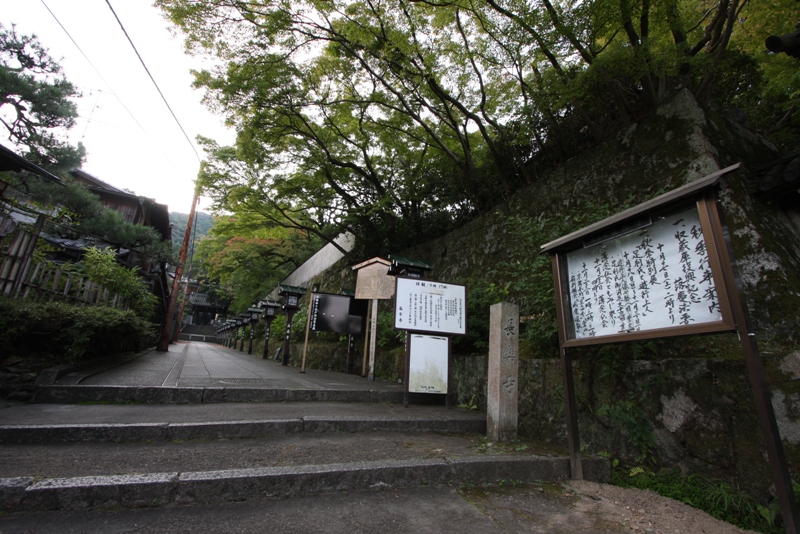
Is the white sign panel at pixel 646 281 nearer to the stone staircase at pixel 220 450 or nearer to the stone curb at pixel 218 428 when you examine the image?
the stone staircase at pixel 220 450

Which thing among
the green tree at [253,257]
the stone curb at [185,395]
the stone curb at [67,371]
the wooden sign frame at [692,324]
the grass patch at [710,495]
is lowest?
the grass patch at [710,495]

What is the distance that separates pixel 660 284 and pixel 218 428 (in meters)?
4.04

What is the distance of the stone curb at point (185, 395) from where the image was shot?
3961 millimetres

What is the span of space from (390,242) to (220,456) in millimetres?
10682

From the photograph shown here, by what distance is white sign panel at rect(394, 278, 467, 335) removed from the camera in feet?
17.6

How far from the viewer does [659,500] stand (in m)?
2.83

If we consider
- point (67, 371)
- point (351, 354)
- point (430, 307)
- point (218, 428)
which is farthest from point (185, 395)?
point (351, 354)

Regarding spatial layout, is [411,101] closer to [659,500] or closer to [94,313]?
[94,313]

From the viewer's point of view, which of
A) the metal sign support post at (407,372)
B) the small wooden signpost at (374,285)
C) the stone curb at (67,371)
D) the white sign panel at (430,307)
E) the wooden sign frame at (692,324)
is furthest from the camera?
the small wooden signpost at (374,285)

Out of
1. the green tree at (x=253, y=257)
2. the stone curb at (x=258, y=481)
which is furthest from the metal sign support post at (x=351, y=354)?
the green tree at (x=253, y=257)

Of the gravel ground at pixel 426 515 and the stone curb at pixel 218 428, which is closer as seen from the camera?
the gravel ground at pixel 426 515

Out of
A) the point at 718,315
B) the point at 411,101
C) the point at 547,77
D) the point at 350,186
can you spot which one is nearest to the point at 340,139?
the point at 350,186

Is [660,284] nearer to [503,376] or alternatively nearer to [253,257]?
[503,376]

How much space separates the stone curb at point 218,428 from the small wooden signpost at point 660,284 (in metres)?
1.64
